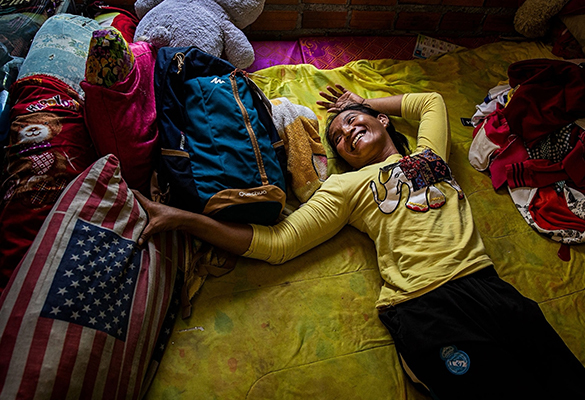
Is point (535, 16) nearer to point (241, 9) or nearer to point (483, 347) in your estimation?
point (241, 9)

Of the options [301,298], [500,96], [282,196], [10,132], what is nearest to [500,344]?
[301,298]

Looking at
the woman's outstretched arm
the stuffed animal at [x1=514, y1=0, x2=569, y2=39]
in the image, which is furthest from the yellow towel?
the stuffed animal at [x1=514, y1=0, x2=569, y2=39]

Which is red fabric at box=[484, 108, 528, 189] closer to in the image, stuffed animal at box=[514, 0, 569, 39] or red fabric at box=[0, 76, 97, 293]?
stuffed animal at box=[514, 0, 569, 39]

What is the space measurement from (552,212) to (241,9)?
1599 millimetres

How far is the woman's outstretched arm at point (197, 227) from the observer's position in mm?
1032

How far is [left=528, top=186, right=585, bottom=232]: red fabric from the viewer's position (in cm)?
135

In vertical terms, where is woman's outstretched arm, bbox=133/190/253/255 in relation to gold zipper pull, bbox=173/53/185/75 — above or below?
below

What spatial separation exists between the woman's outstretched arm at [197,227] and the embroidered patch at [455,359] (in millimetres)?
653

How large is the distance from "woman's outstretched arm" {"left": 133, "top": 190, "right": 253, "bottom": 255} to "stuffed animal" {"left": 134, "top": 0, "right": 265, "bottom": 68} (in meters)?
0.72

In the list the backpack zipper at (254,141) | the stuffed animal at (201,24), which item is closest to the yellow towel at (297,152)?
the backpack zipper at (254,141)

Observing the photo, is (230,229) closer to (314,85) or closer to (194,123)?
(194,123)

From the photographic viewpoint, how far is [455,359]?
0.94m

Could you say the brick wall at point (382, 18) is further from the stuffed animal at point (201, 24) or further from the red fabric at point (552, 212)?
the red fabric at point (552, 212)

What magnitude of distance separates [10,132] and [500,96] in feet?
6.37
